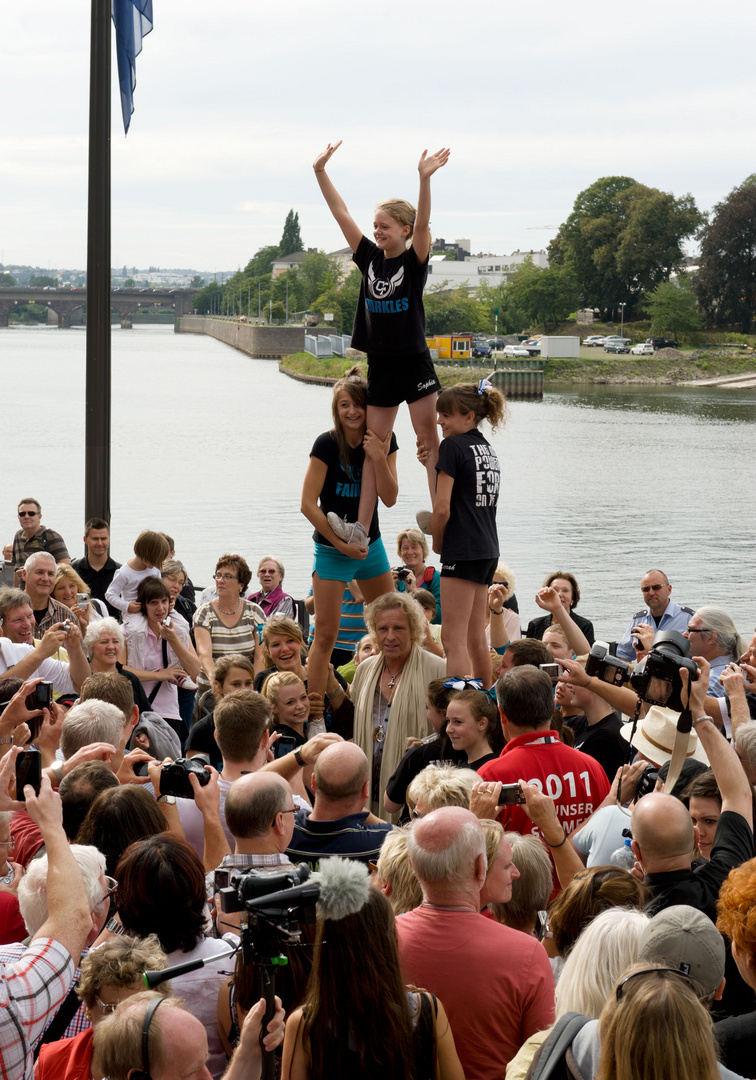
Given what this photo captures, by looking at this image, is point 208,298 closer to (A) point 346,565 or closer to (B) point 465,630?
(A) point 346,565

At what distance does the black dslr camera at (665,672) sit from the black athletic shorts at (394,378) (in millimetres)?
2617

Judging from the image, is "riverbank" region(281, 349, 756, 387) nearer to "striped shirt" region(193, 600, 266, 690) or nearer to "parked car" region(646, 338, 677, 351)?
"parked car" region(646, 338, 677, 351)

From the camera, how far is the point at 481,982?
2707 millimetres

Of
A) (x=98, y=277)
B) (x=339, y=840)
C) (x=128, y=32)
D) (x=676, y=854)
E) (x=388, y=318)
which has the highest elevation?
(x=128, y=32)

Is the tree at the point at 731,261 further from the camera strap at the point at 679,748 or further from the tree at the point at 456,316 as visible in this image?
the camera strap at the point at 679,748

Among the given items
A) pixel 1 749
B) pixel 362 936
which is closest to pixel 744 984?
pixel 362 936

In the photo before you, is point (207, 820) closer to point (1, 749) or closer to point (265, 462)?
point (1, 749)

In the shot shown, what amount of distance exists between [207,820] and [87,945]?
61cm

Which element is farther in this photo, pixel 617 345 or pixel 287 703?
pixel 617 345

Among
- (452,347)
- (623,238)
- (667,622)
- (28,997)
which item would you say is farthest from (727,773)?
(623,238)

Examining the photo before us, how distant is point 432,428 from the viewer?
6496mm

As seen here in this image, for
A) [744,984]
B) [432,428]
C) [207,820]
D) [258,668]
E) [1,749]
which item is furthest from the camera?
[258,668]

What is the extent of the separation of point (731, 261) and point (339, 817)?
90318mm

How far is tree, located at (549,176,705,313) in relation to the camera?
96812 mm
